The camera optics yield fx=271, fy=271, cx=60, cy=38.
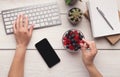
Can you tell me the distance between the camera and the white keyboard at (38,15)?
1.10m

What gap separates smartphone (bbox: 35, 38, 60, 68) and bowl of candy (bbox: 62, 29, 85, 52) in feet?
0.19

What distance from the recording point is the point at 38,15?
1106 mm

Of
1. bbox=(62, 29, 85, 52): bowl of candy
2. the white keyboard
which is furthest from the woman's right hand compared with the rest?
the white keyboard

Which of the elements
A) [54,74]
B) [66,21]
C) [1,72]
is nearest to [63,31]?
[66,21]

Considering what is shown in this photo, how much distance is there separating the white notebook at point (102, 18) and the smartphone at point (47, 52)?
0.59ft

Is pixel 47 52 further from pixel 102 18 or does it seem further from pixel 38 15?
pixel 102 18

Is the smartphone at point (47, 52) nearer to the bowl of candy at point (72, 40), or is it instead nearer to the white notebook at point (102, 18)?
the bowl of candy at point (72, 40)

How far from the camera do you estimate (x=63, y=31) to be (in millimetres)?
1110

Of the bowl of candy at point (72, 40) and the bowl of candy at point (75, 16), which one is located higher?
the bowl of candy at point (75, 16)

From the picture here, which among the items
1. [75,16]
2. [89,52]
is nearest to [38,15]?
[75,16]

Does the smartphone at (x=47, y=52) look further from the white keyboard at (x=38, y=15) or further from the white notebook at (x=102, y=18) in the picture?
the white notebook at (x=102, y=18)

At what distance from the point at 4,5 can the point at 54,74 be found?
0.35m

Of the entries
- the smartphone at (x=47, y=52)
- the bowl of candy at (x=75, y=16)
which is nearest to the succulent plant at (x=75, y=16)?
the bowl of candy at (x=75, y=16)

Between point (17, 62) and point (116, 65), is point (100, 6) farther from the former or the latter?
point (17, 62)
